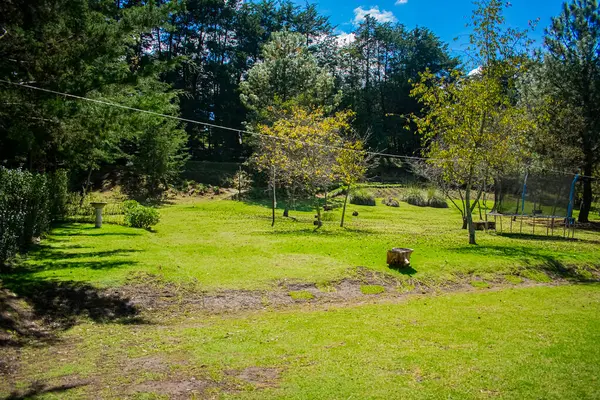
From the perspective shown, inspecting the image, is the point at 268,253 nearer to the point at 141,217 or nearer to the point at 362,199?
the point at 141,217

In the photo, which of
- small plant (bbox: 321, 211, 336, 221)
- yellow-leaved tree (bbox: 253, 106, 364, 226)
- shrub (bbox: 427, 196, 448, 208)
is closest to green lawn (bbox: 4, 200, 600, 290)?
yellow-leaved tree (bbox: 253, 106, 364, 226)

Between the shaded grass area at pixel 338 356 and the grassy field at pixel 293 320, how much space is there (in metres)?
0.03

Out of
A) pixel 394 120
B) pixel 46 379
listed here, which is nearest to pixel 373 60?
pixel 394 120

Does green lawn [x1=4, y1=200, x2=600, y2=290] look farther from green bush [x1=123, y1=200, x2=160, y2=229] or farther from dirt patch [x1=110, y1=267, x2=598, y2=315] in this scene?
green bush [x1=123, y1=200, x2=160, y2=229]

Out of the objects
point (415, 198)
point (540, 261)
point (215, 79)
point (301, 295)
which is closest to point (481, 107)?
point (540, 261)

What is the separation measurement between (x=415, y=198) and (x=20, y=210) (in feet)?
94.6

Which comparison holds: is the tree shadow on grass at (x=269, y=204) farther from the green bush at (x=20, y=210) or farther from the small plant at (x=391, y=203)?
the green bush at (x=20, y=210)

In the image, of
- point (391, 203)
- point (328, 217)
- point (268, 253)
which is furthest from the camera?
point (391, 203)

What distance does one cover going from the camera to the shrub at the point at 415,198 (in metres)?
34.2

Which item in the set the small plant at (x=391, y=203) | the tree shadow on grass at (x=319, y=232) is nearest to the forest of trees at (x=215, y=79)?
the tree shadow on grass at (x=319, y=232)

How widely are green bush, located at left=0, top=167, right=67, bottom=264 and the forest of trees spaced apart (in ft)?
3.12

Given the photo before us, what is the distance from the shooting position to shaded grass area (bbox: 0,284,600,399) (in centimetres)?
549

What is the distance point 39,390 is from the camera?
5.25 m

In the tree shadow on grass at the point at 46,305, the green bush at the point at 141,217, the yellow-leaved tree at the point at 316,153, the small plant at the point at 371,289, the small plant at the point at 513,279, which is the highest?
the yellow-leaved tree at the point at 316,153
